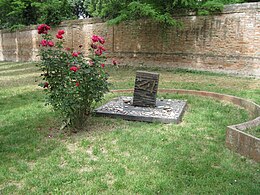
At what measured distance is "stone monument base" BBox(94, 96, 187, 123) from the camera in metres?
4.90

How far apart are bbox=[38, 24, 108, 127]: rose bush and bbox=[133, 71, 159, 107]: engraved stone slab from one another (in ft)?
5.49

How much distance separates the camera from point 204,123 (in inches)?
187

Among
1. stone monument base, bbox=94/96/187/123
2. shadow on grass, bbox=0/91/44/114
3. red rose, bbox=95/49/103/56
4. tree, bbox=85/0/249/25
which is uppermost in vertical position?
tree, bbox=85/0/249/25

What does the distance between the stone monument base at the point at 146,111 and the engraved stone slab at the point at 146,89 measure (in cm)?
16

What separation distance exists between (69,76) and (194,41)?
8607 mm

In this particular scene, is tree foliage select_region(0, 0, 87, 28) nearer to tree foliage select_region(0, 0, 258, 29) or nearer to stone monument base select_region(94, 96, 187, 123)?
tree foliage select_region(0, 0, 258, 29)

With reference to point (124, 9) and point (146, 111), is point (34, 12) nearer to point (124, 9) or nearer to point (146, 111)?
point (124, 9)

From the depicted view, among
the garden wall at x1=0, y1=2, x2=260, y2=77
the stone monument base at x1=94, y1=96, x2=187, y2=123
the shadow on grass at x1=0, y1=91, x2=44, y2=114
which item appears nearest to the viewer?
the stone monument base at x1=94, y1=96, x2=187, y2=123

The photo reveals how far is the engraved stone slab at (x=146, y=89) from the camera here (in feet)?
19.0

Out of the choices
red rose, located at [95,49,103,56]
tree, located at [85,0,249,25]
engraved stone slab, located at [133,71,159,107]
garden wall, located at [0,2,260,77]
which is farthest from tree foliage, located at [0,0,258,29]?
red rose, located at [95,49,103,56]

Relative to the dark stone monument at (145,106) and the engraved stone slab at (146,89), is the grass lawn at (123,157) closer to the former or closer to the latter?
the dark stone monument at (145,106)

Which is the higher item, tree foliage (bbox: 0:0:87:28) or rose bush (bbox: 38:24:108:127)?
tree foliage (bbox: 0:0:87:28)

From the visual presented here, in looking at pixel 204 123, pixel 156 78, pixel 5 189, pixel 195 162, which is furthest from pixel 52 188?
pixel 156 78

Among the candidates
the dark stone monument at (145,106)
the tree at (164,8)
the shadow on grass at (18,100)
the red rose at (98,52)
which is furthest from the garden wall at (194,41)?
the red rose at (98,52)
